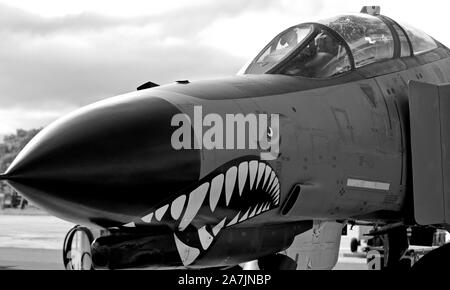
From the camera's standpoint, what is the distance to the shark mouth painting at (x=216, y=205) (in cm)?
419

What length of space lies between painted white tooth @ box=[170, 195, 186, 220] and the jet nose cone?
70mm

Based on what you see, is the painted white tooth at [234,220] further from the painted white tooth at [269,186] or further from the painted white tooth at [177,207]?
the painted white tooth at [177,207]

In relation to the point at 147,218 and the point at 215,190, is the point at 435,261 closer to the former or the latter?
the point at 215,190

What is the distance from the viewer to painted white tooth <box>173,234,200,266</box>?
4.53 m

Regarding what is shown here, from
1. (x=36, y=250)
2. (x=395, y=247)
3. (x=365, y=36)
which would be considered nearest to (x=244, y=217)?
(x=365, y=36)

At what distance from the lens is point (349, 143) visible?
5238 millimetres

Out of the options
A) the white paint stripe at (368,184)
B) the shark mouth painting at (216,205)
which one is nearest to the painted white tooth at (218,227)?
the shark mouth painting at (216,205)

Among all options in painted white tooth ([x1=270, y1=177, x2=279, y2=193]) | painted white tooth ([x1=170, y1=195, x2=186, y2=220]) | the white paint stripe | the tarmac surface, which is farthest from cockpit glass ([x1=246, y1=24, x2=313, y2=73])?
the tarmac surface

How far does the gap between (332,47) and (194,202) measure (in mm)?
2378

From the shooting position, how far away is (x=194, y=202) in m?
4.21

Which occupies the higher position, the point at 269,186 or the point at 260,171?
the point at 260,171

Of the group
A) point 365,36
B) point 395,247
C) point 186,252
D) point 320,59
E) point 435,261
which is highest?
point 365,36
